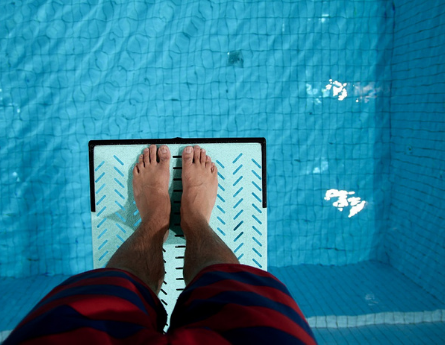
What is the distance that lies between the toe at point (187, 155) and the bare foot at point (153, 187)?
0.20 ft

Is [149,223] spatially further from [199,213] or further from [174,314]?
[174,314]

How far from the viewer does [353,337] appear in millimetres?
1393

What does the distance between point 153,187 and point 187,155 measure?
6.3 inches

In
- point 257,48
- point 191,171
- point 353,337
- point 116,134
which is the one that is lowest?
point 353,337

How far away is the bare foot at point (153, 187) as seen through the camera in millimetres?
999

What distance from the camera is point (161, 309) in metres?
0.65

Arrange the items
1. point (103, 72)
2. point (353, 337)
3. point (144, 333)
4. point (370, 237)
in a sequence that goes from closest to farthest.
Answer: point (144, 333) < point (353, 337) < point (103, 72) < point (370, 237)

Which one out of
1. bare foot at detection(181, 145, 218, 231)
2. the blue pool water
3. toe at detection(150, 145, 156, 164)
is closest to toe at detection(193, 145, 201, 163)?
bare foot at detection(181, 145, 218, 231)

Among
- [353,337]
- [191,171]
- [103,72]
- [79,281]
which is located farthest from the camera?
[103,72]

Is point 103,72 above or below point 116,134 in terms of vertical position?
above

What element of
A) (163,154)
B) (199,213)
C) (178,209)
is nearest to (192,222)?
(199,213)

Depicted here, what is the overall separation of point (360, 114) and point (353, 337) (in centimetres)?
113

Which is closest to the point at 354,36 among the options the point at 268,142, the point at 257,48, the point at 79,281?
the point at 257,48

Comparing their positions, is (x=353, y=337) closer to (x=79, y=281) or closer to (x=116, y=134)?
(x=79, y=281)
